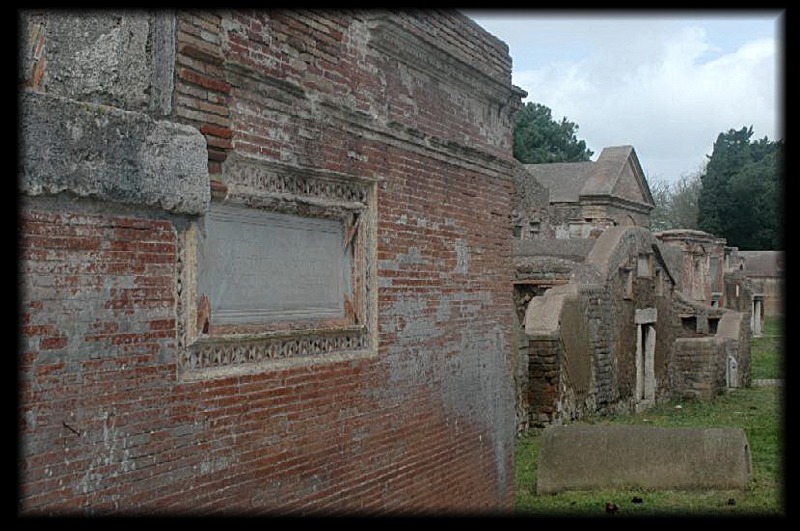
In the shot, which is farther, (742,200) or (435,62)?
(742,200)

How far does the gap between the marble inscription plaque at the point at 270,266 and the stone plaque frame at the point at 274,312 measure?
0.02 m

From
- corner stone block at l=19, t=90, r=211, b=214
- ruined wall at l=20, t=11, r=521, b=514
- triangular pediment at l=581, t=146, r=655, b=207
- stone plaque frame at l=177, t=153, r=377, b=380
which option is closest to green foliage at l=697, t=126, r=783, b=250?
triangular pediment at l=581, t=146, r=655, b=207

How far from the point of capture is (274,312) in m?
6.01

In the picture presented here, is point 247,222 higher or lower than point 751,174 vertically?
lower

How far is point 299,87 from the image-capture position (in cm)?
614

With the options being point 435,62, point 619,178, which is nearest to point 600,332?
point 435,62

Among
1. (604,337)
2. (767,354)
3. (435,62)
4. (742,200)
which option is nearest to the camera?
(435,62)

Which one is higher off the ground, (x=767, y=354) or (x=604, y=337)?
(x=604, y=337)

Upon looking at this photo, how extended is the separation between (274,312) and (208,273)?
71cm

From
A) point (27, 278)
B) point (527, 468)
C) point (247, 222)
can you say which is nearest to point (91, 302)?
point (27, 278)

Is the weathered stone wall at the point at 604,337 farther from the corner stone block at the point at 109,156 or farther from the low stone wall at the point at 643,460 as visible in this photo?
the corner stone block at the point at 109,156

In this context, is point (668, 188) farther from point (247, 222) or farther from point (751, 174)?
point (247, 222)

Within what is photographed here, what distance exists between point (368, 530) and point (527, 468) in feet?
22.9

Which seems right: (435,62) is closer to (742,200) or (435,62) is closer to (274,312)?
(274,312)
